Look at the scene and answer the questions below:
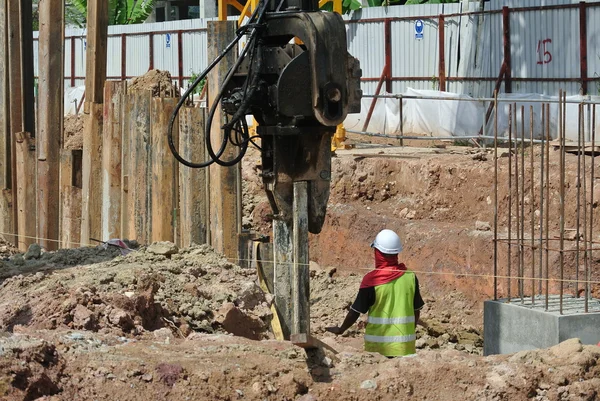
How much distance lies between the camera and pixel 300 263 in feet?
24.0

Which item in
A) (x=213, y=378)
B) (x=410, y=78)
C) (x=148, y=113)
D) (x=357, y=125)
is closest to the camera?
(x=213, y=378)

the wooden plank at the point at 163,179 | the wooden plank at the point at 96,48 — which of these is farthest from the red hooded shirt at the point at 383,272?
the wooden plank at the point at 96,48

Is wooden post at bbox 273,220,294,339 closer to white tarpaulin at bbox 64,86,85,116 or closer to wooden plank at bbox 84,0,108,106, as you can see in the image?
wooden plank at bbox 84,0,108,106

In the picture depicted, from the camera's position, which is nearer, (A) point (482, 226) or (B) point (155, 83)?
(A) point (482, 226)

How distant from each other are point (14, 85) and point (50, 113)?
53.7 inches

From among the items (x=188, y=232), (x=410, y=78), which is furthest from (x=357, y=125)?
(x=188, y=232)

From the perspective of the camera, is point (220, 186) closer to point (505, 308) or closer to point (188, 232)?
point (188, 232)

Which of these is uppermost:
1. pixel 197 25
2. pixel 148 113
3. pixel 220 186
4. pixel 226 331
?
pixel 197 25

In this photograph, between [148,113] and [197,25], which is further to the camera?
[197,25]

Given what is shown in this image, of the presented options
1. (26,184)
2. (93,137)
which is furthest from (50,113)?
(26,184)

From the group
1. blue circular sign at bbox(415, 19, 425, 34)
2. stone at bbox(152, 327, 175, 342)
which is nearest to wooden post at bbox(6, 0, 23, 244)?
stone at bbox(152, 327, 175, 342)

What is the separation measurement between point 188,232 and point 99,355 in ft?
14.5

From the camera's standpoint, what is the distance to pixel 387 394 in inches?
235

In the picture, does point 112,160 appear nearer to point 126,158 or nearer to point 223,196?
point 126,158
